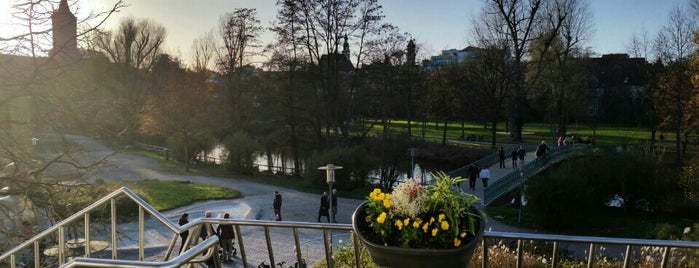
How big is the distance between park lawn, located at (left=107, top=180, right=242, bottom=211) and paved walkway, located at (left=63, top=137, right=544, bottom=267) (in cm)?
57

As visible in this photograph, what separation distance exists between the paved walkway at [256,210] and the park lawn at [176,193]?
57cm

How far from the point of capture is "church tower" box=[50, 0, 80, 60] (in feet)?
26.0

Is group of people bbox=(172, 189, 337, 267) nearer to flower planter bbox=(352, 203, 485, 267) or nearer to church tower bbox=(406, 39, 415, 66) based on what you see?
flower planter bbox=(352, 203, 485, 267)

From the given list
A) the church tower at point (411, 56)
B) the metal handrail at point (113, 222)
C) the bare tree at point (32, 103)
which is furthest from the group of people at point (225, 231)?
the church tower at point (411, 56)

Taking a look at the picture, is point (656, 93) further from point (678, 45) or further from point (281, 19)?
point (281, 19)

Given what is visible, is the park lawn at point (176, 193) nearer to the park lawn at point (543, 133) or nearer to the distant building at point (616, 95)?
the park lawn at point (543, 133)

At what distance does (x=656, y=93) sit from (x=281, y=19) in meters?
26.6

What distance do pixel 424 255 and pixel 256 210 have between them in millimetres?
18984

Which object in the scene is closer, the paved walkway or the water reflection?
the paved walkway

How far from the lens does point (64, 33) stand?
26.7 ft

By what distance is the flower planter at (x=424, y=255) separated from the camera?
3.46 meters

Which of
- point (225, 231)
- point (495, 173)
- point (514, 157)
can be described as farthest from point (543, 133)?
point (225, 231)

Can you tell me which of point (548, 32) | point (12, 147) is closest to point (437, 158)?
point (548, 32)

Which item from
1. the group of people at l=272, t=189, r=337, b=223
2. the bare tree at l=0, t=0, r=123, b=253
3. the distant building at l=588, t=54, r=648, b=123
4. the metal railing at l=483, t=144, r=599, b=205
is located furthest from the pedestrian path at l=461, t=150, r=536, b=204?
the distant building at l=588, t=54, r=648, b=123
